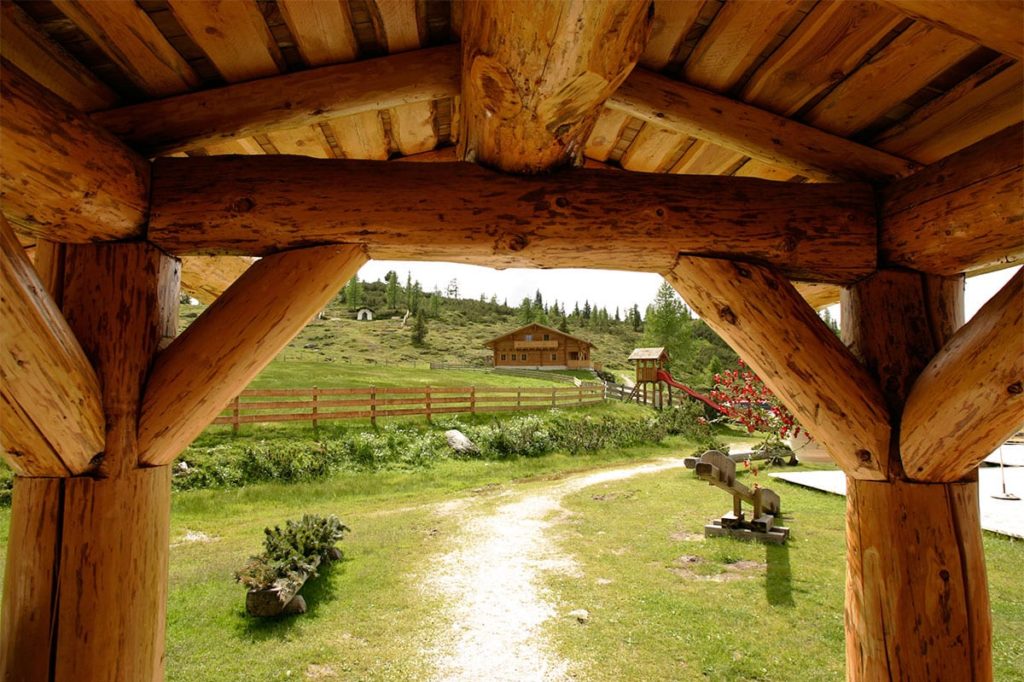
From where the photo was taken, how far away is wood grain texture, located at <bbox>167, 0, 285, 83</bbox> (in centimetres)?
195

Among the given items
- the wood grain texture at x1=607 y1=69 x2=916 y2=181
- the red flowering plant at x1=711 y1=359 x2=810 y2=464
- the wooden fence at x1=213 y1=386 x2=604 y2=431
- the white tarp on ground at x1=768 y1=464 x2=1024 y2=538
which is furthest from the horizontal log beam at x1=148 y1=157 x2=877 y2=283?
the wooden fence at x1=213 y1=386 x2=604 y2=431

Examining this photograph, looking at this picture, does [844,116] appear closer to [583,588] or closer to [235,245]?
[235,245]

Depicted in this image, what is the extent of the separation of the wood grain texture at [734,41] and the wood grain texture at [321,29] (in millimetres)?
1527

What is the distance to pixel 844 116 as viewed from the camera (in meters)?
2.62

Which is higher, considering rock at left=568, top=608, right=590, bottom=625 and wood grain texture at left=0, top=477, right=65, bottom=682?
wood grain texture at left=0, top=477, right=65, bottom=682

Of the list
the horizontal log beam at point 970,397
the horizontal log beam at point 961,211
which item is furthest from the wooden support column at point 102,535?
the horizontal log beam at point 961,211

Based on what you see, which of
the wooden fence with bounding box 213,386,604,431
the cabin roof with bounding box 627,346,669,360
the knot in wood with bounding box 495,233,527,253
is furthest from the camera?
the cabin roof with bounding box 627,346,669,360

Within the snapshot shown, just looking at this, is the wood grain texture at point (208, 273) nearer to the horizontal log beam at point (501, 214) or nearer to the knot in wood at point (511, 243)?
the horizontal log beam at point (501, 214)

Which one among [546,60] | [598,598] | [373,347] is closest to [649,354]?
[598,598]

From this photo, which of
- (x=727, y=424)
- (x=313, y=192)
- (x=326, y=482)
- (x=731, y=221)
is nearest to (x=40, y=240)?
(x=313, y=192)

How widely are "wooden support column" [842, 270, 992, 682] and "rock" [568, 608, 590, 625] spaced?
10.4ft

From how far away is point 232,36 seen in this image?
2.13 meters

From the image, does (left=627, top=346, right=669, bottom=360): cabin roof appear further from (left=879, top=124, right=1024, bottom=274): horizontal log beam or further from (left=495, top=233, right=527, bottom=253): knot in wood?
(left=495, top=233, right=527, bottom=253): knot in wood

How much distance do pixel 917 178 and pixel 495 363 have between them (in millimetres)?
41058
